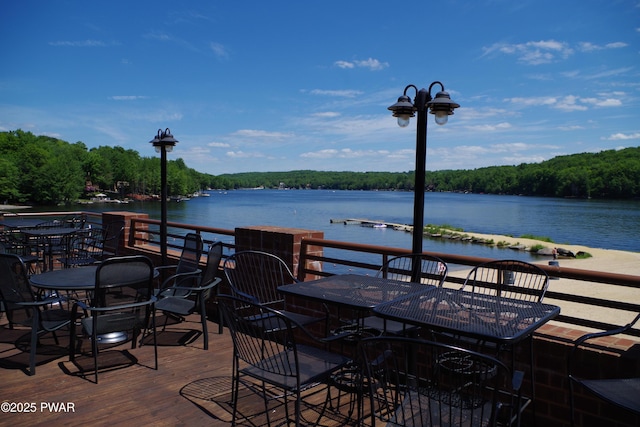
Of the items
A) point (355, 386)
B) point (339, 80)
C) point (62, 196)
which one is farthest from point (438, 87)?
point (62, 196)

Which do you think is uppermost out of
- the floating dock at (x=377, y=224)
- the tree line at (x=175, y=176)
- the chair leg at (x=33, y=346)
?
the tree line at (x=175, y=176)

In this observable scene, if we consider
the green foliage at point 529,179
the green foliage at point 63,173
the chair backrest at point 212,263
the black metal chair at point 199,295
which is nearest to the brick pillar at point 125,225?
the black metal chair at point 199,295

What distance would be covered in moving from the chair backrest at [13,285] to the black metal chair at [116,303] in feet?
1.27

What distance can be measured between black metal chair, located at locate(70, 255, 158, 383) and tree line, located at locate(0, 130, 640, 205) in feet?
166

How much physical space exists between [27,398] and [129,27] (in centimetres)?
3241

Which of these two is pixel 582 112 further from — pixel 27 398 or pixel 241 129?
pixel 27 398

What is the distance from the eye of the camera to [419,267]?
3.34 meters

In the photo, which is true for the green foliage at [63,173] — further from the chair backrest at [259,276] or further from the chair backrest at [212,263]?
the chair backrest at [212,263]

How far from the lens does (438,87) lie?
3.20 m

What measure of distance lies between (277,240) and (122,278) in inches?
61.2

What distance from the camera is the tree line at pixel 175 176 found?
214 ft

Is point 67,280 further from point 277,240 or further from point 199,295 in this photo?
point 277,240

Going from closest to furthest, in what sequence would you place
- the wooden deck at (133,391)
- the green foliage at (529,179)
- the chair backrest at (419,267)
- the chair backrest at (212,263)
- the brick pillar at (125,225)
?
the wooden deck at (133,391)
the chair backrest at (419,267)
the chair backrest at (212,263)
the brick pillar at (125,225)
the green foliage at (529,179)

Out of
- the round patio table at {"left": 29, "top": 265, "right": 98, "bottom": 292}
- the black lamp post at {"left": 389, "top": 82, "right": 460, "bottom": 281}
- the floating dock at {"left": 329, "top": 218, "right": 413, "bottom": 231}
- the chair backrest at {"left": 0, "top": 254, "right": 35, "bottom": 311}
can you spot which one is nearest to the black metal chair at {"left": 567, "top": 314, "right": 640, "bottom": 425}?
the black lamp post at {"left": 389, "top": 82, "right": 460, "bottom": 281}
